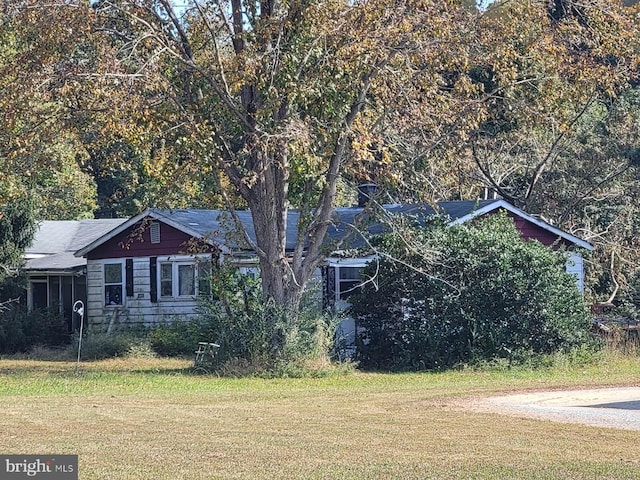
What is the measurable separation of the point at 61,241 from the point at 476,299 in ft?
59.7

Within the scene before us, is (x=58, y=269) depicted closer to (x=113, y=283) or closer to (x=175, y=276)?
(x=113, y=283)

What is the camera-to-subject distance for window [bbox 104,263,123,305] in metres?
33.0

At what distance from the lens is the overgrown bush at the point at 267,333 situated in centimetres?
2359

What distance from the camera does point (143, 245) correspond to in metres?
32.3

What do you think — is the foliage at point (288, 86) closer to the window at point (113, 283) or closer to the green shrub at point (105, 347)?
the green shrub at point (105, 347)

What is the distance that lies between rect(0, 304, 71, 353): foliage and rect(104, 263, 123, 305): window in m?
2.05

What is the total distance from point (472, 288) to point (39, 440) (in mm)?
14570

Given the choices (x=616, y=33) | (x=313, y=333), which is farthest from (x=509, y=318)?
(x=616, y=33)

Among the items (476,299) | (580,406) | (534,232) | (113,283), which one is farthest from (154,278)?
(580,406)

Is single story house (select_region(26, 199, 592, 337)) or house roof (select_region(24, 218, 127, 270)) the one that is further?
house roof (select_region(24, 218, 127, 270))

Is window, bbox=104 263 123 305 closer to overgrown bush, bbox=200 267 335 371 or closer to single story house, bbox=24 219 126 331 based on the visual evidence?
single story house, bbox=24 219 126 331

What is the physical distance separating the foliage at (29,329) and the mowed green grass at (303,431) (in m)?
10.0

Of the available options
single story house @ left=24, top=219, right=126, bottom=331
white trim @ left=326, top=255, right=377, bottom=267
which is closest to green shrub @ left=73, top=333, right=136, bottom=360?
single story house @ left=24, top=219, right=126, bottom=331

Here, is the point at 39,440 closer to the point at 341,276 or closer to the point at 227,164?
the point at 227,164
